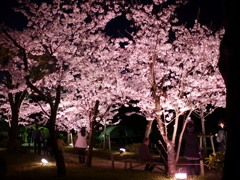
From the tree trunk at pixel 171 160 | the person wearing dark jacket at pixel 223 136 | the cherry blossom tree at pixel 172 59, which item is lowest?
the tree trunk at pixel 171 160

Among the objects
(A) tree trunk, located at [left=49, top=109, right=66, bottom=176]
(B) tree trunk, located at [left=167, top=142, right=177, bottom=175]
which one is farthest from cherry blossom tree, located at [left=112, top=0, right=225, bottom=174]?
(A) tree trunk, located at [left=49, top=109, right=66, bottom=176]

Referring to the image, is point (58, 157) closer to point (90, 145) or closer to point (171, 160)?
point (90, 145)

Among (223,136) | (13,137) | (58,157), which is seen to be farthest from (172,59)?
(13,137)

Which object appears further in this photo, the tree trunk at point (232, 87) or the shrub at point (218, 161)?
the shrub at point (218, 161)

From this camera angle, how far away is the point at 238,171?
3.64 m

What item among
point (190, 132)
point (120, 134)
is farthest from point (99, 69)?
point (120, 134)

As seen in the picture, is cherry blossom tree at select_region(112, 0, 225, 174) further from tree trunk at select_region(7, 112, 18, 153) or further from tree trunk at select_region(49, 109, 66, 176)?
tree trunk at select_region(7, 112, 18, 153)

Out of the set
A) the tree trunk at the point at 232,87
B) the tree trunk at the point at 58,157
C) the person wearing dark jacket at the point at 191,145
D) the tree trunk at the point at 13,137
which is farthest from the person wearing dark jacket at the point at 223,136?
the tree trunk at the point at 13,137

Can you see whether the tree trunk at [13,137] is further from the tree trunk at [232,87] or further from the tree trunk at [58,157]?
the tree trunk at [232,87]

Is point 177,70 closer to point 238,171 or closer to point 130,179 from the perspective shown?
point 130,179

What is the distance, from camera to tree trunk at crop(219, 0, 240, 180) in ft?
12.3

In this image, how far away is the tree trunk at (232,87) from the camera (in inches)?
148

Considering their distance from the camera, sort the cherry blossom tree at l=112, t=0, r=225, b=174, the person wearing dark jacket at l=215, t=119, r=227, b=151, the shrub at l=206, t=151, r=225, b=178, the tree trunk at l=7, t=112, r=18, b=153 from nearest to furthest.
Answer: the shrub at l=206, t=151, r=225, b=178, the person wearing dark jacket at l=215, t=119, r=227, b=151, the cherry blossom tree at l=112, t=0, r=225, b=174, the tree trunk at l=7, t=112, r=18, b=153

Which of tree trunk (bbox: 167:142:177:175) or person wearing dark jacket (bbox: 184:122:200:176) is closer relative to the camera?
person wearing dark jacket (bbox: 184:122:200:176)
